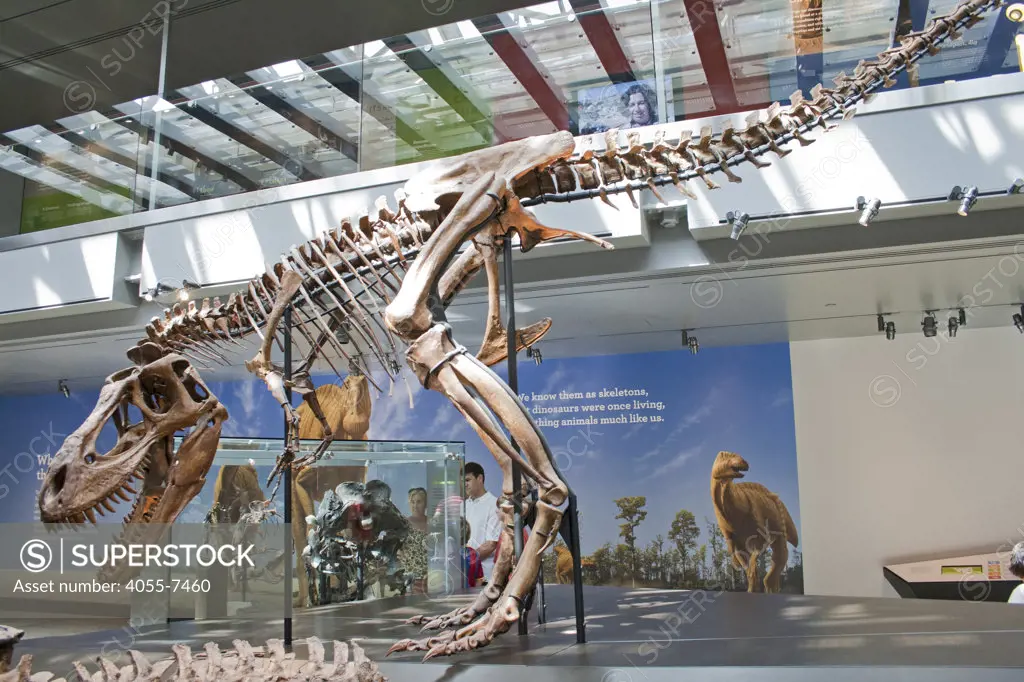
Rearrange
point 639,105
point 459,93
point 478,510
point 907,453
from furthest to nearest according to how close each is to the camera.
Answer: point 478,510 < point 907,453 < point 459,93 < point 639,105

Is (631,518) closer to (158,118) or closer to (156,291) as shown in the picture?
(156,291)

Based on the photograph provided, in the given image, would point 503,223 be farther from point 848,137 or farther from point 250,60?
point 250,60

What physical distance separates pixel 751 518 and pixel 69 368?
9.97 metres

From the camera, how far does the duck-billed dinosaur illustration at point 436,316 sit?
376cm

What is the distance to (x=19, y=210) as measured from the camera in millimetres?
9594

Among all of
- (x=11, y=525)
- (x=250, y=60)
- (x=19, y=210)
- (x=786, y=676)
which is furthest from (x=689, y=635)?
(x=19, y=210)

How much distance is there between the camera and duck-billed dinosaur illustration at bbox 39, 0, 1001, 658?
3760 millimetres

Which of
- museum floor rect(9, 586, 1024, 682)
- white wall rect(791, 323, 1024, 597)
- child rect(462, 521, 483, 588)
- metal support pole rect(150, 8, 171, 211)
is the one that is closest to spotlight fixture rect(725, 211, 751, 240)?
museum floor rect(9, 586, 1024, 682)

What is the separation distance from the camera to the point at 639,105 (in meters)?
6.79

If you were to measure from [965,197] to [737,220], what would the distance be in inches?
65.1

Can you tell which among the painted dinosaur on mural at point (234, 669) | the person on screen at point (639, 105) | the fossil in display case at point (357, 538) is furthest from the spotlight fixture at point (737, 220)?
the painted dinosaur on mural at point (234, 669)

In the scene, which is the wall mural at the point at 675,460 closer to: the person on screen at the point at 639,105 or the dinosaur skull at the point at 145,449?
the person on screen at the point at 639,105

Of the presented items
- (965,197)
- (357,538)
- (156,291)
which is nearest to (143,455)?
(357,538)

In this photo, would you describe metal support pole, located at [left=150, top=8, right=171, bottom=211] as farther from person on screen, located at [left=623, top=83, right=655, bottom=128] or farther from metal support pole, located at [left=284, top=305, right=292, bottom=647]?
person on screen, located at [left=623, top=83, right=655, bottom=128]
